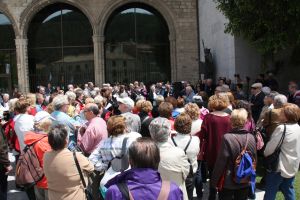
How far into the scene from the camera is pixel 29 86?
22.6 meters

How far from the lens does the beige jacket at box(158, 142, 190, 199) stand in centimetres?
439

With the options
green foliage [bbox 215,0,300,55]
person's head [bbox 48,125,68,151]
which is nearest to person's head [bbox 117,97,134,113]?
person's head [bbox 48,125,68,151]

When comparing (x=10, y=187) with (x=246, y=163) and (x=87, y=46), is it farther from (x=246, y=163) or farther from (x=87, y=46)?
(x=87, y=46)

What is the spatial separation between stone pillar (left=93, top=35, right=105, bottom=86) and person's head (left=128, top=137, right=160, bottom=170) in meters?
19.3

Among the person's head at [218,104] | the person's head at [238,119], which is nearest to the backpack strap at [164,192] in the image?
the person's head at [238,119]

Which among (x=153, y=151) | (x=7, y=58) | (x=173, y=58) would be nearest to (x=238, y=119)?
(x=153, y=151)

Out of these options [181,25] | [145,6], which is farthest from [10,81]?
[181,25]

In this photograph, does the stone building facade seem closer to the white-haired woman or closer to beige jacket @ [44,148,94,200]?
the white-haired woman

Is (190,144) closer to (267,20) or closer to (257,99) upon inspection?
(257,99)

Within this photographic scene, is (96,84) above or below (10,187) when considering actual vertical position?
above

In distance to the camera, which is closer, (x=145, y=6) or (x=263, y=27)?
(x=263, y=27)

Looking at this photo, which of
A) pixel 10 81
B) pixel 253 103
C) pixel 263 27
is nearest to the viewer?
pixel 253 103

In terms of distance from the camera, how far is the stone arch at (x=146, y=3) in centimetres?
2159

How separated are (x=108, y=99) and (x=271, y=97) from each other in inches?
164
